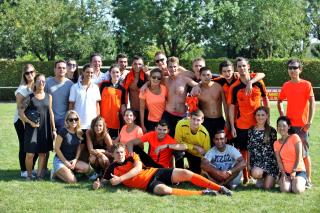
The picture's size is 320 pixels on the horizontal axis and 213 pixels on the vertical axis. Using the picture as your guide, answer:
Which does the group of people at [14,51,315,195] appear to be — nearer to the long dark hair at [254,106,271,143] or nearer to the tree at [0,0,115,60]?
the long dark hair at [254,106,271,143]

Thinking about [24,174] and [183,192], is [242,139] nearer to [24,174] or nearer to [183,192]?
[183,192]

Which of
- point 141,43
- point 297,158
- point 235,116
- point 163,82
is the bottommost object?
point 297,158

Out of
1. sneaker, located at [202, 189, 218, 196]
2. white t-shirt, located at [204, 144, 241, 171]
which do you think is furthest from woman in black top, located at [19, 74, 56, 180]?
sneaker, located at [202, 189, 218, 196]

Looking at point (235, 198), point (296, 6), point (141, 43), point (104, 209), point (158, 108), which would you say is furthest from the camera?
point (296, 6)

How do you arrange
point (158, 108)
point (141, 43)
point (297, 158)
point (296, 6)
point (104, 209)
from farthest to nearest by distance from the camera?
point (296, 6)
point (141, 43)
point (158, 108)
point (297, 158)
point (104, 209)

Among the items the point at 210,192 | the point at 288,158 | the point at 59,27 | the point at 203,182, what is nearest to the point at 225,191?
the point at 210,192

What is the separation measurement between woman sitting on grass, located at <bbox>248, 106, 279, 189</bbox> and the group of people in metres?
0.02

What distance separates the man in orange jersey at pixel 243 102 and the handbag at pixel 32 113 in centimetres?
318

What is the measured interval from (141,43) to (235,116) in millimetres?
29401

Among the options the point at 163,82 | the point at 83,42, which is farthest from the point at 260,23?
the point at 163,82

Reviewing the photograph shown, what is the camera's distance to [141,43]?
36.8 m

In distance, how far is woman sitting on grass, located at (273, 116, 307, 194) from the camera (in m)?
7.16

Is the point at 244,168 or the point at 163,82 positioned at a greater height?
the point at 163,82

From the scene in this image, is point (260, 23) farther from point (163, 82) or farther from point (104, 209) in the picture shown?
point (104, 209)
